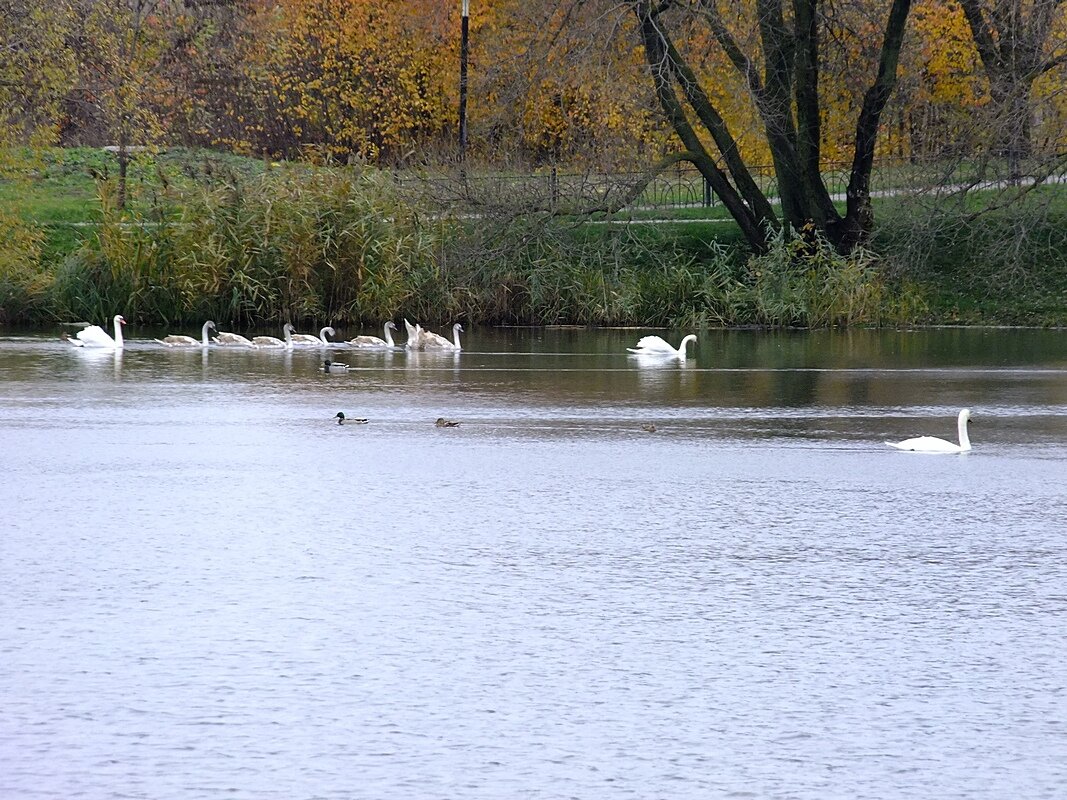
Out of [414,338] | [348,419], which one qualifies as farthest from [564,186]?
[348,419]

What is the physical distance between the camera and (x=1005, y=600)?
388 inches

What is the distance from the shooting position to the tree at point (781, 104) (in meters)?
33.2

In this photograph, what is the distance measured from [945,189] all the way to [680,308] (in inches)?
219

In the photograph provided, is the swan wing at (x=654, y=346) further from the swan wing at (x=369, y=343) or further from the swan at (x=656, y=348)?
the swan wing at (x=369, y=343)

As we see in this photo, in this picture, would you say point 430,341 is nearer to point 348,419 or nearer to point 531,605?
point 348,419

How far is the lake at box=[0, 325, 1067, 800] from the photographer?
23.4 ft

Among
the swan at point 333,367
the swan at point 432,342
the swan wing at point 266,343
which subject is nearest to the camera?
the swan at point 333,367

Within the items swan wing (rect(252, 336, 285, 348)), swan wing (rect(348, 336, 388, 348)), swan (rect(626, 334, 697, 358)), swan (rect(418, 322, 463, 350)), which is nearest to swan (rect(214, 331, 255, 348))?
swan wing (rect(252, 336, 285, 348))

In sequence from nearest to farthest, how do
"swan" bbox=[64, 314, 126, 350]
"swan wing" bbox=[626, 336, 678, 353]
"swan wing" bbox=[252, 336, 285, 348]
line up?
1. "swan wing" bbox=[626, 336, 678, 353]
2. "swan" bbox=[64, 314, 126, 350]
3. "swan wing" bbox=[252, 336, 285, 348]

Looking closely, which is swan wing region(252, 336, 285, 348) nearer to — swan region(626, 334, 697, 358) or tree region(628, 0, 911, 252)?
swan region(626, 334, 697, 358)

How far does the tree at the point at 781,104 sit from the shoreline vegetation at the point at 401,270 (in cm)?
91

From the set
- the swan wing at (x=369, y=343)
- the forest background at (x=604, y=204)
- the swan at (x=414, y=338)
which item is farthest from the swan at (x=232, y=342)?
the forest background at (x=604, y=204)

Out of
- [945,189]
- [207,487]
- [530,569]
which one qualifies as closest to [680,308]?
[945,189]

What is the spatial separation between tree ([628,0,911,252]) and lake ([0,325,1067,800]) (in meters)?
15.5
